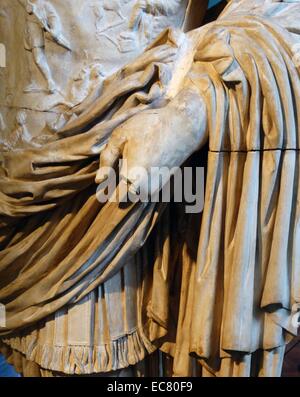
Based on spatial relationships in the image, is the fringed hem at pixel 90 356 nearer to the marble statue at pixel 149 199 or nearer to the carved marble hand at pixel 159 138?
the marble statue at pixel 149 199

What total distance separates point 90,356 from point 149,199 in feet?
1.22

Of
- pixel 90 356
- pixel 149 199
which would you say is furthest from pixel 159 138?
pixel 90 356

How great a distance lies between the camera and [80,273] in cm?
100

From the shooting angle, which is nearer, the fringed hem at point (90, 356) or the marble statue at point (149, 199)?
the marble statue at point (149, 199)

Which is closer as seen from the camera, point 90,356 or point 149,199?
point 149,199

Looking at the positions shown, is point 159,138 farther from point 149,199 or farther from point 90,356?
point 90,356

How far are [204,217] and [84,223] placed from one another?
10.1 inches

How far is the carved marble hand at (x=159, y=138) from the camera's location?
86 cm

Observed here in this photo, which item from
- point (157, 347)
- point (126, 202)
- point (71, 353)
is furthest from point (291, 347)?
point (126, 202)

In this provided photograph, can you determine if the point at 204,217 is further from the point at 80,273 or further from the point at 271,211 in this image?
the point at 80,273

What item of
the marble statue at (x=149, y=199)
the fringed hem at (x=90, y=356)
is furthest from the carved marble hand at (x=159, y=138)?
the fringed hem at (x=90, y=356)

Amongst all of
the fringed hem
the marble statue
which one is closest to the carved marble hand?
the marble statue

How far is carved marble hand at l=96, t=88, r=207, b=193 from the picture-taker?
856mm

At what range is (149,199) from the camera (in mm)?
912
